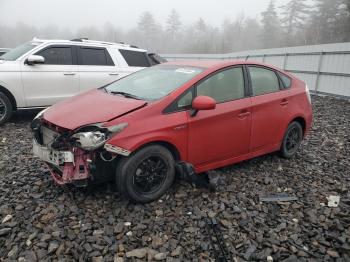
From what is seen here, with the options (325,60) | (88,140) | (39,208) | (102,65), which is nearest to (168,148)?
(88,140)

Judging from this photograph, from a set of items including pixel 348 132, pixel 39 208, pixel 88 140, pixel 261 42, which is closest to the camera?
pixel 88 140

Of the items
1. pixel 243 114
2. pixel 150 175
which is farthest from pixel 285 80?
pixel 150 175

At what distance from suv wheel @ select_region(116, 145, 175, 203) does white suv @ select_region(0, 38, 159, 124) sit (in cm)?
442

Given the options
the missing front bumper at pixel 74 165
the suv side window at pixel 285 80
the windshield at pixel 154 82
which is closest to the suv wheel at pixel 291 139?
the suv side window at pixel 285 80

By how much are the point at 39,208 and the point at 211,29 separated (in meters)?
88.0

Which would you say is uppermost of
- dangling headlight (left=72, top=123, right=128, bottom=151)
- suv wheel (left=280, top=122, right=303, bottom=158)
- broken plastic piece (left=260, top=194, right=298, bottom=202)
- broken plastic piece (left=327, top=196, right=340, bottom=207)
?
dangling headlight (left=72, top=123, right=128, bottom=151)

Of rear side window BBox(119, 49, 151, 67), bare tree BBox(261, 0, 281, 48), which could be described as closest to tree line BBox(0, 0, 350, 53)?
bare tree BBox(261, 0, 281, 48)

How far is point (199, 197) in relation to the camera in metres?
3.94

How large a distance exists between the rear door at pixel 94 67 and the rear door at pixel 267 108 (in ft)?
14.0

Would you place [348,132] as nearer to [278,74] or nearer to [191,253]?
[278,74]

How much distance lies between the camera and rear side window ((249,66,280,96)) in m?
4.65

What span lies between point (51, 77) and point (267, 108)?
191 inches

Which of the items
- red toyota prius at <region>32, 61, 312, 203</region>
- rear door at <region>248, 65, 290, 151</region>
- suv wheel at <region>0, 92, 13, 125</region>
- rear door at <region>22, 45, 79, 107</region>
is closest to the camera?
red toyota prius at <region>32, 61, 312, 203</region>

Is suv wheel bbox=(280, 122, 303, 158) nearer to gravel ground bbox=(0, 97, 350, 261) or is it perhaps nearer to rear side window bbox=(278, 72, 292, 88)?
gravel ground bbox=(0, 97, 350, 261)
